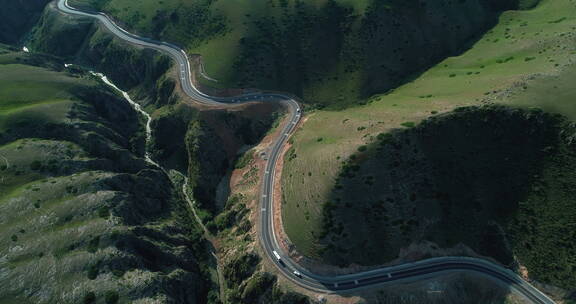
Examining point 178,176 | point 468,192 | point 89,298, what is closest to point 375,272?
point 468,192

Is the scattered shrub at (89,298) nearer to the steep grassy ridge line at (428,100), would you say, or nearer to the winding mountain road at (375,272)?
the winding mountain road at (375,272)

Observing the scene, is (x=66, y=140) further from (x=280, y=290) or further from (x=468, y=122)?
(x=468, y=122)

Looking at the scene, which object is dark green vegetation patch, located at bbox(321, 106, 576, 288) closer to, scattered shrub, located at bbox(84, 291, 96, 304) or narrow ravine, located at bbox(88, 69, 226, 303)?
narrow ravine, located at bbox(88, 69, 226, 303)

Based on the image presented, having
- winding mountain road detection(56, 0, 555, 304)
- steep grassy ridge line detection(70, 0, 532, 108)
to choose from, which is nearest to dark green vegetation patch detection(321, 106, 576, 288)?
winding mountain road detection(56, 0, 555, 304)

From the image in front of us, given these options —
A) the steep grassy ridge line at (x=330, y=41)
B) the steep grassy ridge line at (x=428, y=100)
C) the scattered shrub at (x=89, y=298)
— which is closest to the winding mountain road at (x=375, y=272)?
the steep grassy ridge line at (x=428, y=100)

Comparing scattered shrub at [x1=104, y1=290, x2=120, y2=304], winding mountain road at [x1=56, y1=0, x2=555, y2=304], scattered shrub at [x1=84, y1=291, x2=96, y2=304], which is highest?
scattered shrub at [x1=84, y1=291, x2=96, y2=304]

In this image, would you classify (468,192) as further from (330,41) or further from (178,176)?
(178,176)
